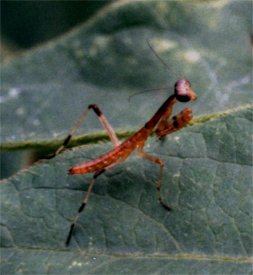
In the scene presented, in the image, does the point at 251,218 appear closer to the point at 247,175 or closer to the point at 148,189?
the point at 247,175

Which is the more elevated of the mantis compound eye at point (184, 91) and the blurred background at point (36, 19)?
the blurred background at point (36, 19)

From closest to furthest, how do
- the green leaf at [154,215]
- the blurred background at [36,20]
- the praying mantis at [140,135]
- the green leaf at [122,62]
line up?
the green leaf at [154,215] < the praying mantis at [140,135] < the green leaf at [122,62] < the blurred background at [36,20]

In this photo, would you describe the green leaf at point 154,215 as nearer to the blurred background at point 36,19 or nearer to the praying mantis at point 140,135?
the praying mantis at point 140,135

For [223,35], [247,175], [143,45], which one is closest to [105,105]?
[143,45]

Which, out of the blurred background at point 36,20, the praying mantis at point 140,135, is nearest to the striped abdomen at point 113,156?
the praying mantis at point 140,135

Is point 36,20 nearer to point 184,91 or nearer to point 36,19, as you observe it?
point 36,19

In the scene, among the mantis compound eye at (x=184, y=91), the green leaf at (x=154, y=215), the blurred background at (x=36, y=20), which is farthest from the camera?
the blurred background at (x=36, y=20)
